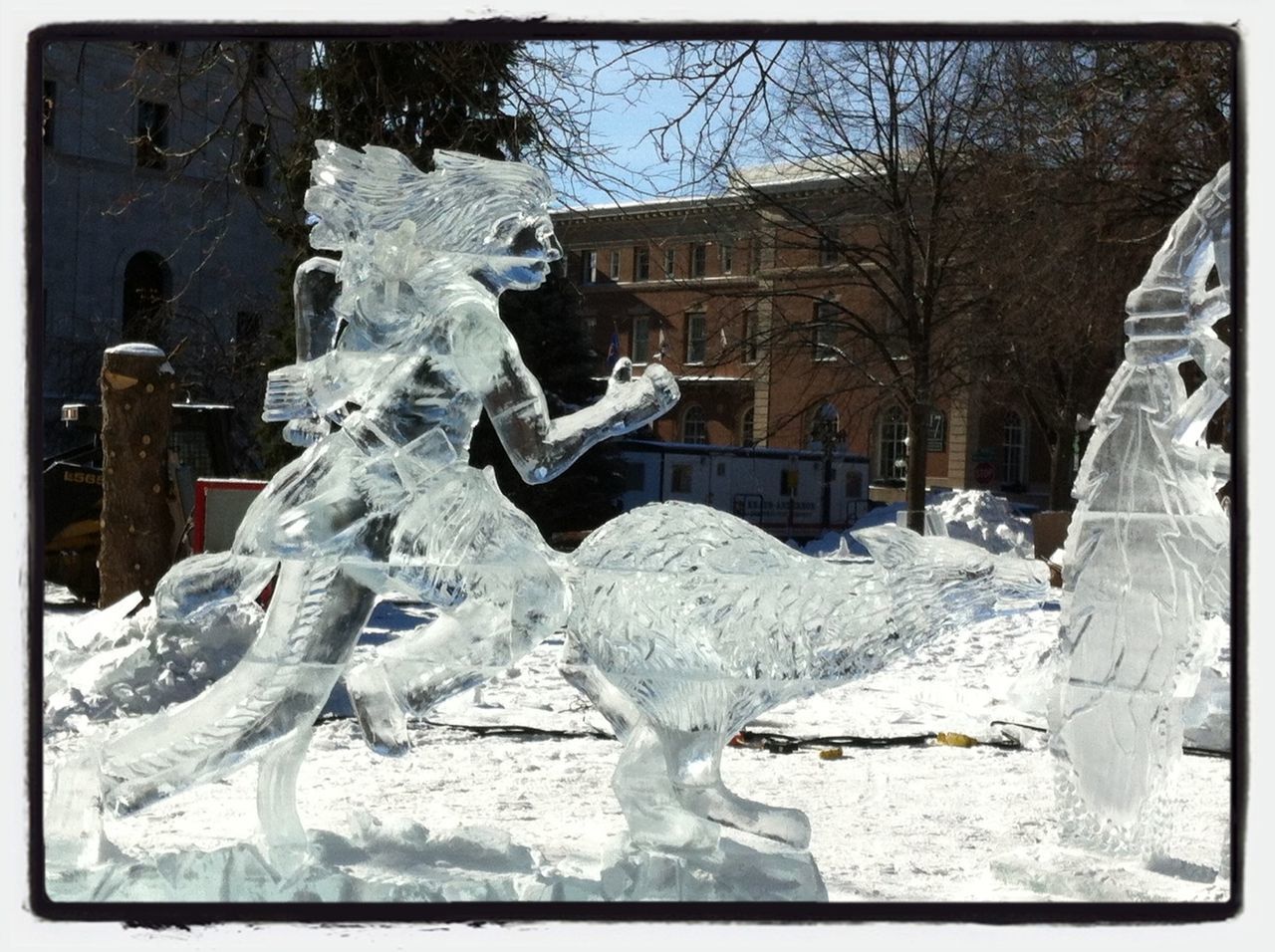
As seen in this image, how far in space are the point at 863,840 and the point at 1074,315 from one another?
7.58m

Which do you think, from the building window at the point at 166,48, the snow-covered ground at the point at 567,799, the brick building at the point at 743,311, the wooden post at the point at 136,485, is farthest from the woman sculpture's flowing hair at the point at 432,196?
the brick building at the point at 743,311

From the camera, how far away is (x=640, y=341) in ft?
41.7

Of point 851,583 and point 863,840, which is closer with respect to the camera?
point 851,583

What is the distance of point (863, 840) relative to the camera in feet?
12.2

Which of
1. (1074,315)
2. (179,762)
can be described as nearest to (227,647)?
(179,762)

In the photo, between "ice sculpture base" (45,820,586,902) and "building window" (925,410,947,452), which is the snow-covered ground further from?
"building window" (925,410,947,452)

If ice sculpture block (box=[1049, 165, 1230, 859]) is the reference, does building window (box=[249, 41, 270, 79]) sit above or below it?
above

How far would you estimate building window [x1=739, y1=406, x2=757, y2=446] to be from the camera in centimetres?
1504

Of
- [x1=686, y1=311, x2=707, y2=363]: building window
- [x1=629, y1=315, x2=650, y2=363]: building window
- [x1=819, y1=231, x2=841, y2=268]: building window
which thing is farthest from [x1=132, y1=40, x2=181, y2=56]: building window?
[x1=686, y1=311, x2=707, y2=363]: building window

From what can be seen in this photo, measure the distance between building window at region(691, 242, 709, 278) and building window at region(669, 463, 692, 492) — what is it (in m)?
5.06

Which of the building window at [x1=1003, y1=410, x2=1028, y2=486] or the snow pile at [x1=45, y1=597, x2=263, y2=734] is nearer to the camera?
the snow pile at [x1=45, y1=597, x2=263, y2=734]

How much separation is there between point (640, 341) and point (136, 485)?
6.23 metres

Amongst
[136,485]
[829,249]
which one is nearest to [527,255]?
[136,485]

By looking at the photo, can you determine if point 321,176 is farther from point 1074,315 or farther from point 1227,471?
point 1074,315
